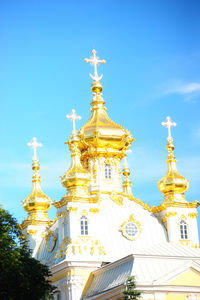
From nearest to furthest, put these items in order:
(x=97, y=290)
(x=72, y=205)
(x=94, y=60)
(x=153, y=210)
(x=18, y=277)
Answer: (x=18, y=277), (x=97, y=290), (x=72, y=205), (x=153, y=210), (x=94, y=60)

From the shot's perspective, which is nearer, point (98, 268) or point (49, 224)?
point (98, 268)

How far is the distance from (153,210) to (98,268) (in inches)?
246

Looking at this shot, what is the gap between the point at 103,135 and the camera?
53500 millimetres

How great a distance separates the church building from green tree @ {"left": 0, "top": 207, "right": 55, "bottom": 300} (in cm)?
435

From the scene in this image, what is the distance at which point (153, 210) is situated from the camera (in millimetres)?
51688

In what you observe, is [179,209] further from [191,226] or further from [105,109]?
[105,109]

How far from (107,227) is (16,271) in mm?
11860

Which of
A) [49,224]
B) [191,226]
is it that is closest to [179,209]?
[191,226]

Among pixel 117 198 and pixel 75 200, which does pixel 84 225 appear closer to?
pixel 75 200

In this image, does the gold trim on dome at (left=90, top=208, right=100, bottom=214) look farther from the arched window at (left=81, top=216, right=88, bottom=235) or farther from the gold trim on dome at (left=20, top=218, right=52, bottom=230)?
the gold trim on dome at (left=20, top=218, right=52, bottom=230)

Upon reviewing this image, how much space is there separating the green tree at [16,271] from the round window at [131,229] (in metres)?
10.0

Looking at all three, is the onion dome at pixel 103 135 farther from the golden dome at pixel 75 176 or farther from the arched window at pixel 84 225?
the arched window at pixel 84 225

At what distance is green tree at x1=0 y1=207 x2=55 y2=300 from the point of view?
38.2 metres

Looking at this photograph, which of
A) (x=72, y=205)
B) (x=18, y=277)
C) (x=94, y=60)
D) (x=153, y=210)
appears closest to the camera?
(x=18, y=277)
